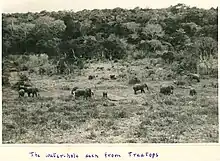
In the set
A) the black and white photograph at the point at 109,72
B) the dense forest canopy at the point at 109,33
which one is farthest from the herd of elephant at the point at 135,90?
the dense forest canopy at the point at 109,33

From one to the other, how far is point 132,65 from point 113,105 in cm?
16

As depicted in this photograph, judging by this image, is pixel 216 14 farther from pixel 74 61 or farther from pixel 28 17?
pixel 28 17

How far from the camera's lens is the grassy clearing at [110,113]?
65.6 inches

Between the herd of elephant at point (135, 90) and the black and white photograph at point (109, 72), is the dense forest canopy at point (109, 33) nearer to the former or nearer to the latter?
the black and white photograph at point (109, 72)

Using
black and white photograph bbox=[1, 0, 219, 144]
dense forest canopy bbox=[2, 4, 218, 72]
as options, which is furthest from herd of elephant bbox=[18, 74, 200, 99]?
dense forest canopy bbox=[2, 4, 218, 72]

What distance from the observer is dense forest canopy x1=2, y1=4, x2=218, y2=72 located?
5.69ft

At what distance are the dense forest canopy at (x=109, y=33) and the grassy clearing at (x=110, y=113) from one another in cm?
8

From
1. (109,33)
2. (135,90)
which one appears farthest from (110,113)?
(109,33)

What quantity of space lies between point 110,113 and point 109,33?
301mm

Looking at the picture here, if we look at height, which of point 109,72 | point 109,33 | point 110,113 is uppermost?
point 109,33

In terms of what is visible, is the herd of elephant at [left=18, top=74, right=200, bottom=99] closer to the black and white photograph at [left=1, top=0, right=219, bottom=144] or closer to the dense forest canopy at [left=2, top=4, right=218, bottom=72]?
the black and white photograph at [left=1, top=0, right=219, bottom=144]

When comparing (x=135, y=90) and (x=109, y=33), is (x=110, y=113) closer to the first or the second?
(x=135, y=90)

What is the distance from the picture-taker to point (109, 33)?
1781mm

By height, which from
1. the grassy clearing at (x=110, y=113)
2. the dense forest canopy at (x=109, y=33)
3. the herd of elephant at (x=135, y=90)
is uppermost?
the dense forest canopy at (x=109, y=33)
